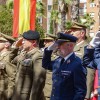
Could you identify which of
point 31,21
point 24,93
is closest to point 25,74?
point 24,93

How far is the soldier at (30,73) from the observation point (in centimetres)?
740

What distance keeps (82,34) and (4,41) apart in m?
1.63

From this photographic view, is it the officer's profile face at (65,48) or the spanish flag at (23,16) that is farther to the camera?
the spanish flag at (23,16)

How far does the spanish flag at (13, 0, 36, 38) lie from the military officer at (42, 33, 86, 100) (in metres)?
3.95

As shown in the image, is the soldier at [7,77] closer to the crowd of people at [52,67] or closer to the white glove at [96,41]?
the crowd of people at [52,67]

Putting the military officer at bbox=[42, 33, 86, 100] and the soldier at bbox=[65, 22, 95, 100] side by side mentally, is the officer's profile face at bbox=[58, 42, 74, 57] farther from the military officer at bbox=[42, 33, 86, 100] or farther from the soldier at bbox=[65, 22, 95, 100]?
the soldier at bbox=[65, 22, 95, 100]

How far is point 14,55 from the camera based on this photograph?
8.89 meters

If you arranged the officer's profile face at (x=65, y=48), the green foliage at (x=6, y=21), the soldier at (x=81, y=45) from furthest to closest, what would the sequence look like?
the green foliage at (x=6, y=21) < the soldier at (x=81, y=45) < the officer's profile face at (x=65, y=48)

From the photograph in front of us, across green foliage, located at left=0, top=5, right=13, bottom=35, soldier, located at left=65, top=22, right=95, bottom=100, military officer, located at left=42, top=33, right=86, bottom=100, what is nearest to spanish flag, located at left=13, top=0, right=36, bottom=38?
soldier, located at left=65, top=22, right=95, bottom=100

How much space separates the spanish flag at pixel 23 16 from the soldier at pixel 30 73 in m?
2.62

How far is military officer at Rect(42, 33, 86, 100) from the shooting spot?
239 inches

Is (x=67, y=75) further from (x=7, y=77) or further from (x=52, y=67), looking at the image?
(x=7, y=77)

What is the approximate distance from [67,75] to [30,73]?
1.39 meters

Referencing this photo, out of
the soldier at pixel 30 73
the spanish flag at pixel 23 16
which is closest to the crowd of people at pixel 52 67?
the soldier at pixel 30 73
